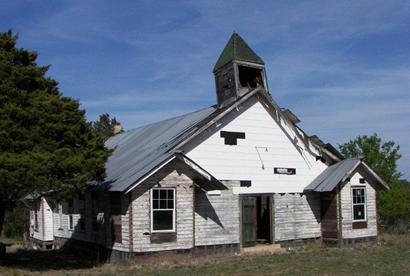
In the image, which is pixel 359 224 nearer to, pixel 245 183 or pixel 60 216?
pixel 245 183

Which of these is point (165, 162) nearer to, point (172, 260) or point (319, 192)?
point (172, 260)

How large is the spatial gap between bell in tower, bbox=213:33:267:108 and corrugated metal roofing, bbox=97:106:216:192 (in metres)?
0.99

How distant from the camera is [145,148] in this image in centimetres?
2227

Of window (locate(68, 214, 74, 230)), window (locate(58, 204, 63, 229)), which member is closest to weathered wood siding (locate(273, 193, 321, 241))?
window (locate(68, 214, 74, 230))

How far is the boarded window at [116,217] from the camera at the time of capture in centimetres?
1842

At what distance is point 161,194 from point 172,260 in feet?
7.41

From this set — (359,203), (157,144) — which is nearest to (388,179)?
(359,203)

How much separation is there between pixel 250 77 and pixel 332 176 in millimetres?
5465

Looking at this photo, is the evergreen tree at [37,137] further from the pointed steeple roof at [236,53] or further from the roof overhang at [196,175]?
the pointed steeple roof at [236,53]

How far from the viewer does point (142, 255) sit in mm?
17844

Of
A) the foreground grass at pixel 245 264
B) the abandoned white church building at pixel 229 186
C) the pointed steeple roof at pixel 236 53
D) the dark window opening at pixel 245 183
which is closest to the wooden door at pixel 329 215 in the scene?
the abandoned white church building at pixel 229 186

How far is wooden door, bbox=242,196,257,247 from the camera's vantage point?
21.0 meters

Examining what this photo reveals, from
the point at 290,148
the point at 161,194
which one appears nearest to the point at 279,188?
the point at 290,148

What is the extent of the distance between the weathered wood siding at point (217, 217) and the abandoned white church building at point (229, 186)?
4 centimetres
